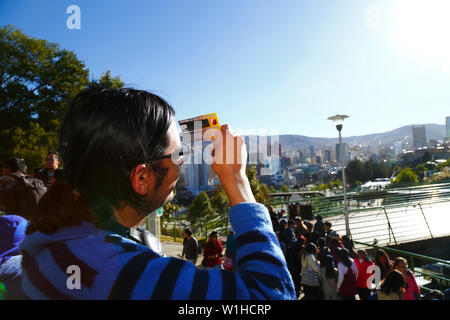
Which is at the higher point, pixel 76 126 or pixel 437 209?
pixel 76 126

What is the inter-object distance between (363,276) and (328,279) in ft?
2.30

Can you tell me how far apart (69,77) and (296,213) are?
15.4 meters

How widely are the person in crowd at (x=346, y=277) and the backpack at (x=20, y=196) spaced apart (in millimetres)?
4917

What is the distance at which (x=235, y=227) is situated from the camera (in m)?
0.80

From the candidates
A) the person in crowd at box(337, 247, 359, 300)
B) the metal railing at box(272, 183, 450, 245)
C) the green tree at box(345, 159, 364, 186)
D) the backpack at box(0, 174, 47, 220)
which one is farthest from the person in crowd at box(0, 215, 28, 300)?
the green tree at box(345, 159, 364, 186)

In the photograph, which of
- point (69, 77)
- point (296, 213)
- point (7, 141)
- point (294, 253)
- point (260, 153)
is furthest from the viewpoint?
point (69, 77)

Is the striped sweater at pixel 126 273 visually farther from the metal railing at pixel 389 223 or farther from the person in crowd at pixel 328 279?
the metal railing at pixel 389 223

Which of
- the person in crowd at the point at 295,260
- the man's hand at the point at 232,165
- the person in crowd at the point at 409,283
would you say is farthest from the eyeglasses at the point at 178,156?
the person in crowd at the point at 295,260

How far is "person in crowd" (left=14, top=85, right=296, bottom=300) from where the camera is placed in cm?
63

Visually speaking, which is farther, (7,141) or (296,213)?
(7,141)
